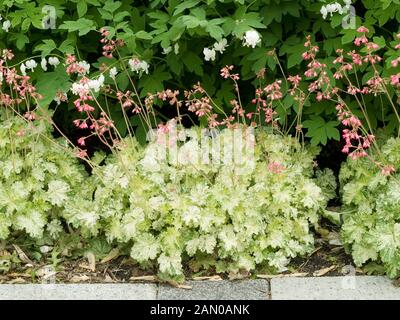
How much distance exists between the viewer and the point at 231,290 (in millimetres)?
4047

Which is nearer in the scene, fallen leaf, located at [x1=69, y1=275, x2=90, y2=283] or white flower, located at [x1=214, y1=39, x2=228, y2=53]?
fallen leaf, located at [x1=69, y1=275, x2=90, y2=283]

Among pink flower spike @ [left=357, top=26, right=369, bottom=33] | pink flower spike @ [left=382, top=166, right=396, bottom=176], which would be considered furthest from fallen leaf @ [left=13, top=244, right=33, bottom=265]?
pink flower spike @ [left=357, top=26, right=369, bottom=33]

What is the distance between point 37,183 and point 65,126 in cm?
110

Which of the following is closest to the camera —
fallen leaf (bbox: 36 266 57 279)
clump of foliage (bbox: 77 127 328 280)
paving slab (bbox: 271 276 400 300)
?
paving slab (bbox: 271 276 400 300)

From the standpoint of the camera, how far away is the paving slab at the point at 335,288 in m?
3.93

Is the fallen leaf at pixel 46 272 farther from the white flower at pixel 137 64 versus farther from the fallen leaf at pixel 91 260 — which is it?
the white flower at pixel 137 64

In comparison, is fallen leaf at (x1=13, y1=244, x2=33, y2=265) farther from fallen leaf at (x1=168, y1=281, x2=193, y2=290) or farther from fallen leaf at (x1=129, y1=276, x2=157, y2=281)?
fallen leaf at (x1=168, y1=281, x2=193, y2=290)

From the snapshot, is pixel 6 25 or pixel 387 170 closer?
pixel 387 170

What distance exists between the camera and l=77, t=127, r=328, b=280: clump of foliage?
13.7 ft

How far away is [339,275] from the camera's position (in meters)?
4.20

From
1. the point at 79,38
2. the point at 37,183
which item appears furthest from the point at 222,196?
the point at 79,38

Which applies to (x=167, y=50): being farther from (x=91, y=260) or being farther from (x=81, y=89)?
(x=91, y=260)

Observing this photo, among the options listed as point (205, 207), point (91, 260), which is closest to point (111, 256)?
point (91, 260)

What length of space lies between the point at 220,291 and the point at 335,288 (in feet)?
1.97
